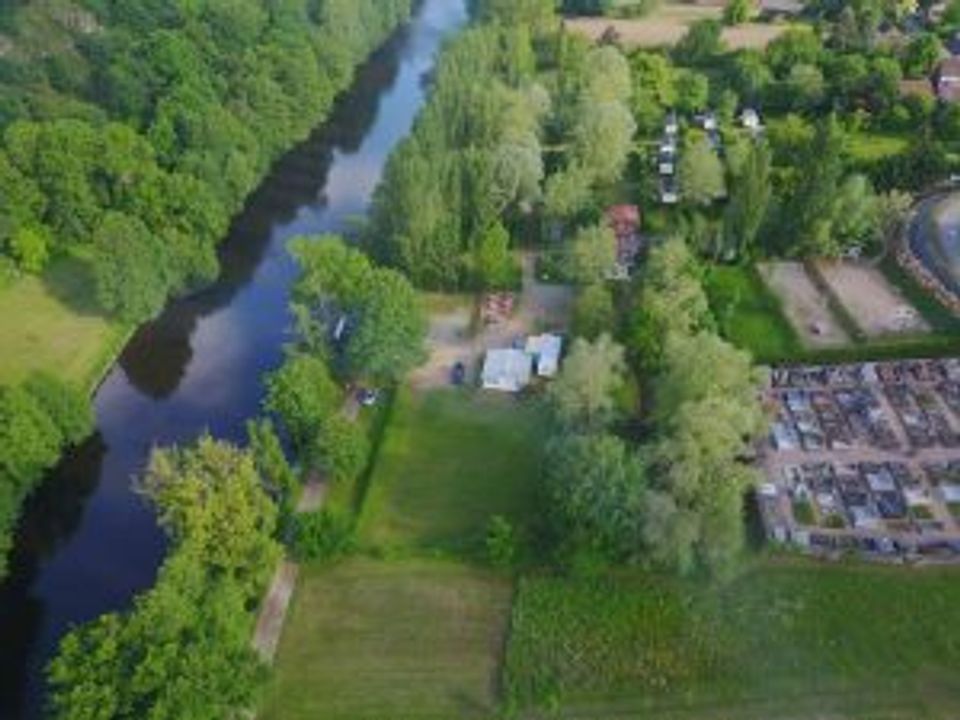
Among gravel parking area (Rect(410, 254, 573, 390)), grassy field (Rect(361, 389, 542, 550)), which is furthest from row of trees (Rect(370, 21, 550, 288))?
grassy field (Rect(361, 389, 542, 550))

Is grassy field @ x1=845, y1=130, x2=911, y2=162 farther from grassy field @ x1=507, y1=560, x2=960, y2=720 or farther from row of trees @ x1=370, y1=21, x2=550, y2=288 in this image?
grassy field @ x1=507, y1=560, x2=960, y2=720

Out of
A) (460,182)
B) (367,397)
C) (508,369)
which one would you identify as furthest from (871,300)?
(367,397)

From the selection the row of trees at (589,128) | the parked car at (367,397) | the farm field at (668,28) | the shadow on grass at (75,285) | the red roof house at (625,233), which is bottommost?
the parked car at (367,397)

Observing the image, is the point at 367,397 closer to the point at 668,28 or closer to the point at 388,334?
the point at 388,334

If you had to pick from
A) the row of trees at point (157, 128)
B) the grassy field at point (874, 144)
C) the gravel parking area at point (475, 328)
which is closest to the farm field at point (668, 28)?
the grassy field at point (874, 144)

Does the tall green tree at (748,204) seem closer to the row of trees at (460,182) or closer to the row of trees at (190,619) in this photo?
the row of trees at (460,182)

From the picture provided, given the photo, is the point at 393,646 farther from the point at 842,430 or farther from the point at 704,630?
the point at 842,430
